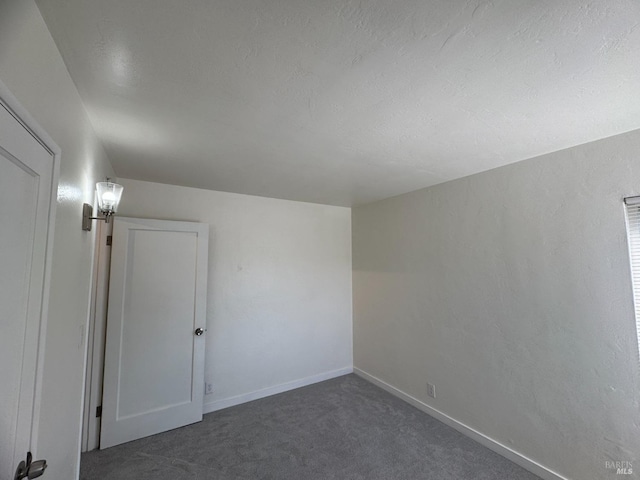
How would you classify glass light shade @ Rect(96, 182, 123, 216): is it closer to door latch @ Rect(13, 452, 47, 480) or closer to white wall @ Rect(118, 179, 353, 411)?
white wall @ Rect(118, 179, 353, 411)

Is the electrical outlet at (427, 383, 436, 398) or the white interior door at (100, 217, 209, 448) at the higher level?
the white interior door at (100, 217, 209, 448)

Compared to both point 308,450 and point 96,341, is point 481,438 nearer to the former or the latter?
point 308,450

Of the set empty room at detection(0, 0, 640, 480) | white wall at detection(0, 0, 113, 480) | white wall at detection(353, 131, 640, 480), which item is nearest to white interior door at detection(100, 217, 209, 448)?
empty room at detection(0, 0, 640, 480)

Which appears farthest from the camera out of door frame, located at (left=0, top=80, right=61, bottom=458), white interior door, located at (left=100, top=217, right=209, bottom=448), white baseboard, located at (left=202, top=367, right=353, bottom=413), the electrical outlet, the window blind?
white baseboard, located at (left=202, top=367, right=353, bottom=413)

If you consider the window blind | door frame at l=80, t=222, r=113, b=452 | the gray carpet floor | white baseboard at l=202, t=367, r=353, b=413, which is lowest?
the gray carpet floor

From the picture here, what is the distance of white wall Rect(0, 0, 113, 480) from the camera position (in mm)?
807

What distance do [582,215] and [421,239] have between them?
53.7 inches

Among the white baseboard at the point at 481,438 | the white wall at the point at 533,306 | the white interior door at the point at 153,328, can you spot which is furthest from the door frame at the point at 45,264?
the white baseboard at the point at 481,438

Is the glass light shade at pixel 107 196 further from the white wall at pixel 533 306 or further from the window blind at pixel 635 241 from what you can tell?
the window blind at pixel 635 241

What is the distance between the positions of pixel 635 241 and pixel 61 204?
3134 mm

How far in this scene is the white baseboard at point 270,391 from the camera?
2.98 m

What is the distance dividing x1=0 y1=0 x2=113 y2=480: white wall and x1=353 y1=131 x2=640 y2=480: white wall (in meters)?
2.90

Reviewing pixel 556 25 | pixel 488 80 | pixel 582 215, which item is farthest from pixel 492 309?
pixel 556 25

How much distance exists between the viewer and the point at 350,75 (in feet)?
3.99
